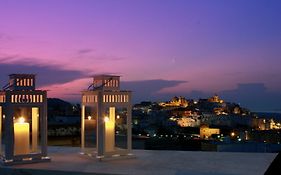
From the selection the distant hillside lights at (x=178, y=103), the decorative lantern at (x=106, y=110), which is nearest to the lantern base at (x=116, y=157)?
the decorative lantern at (x=106, y=110)

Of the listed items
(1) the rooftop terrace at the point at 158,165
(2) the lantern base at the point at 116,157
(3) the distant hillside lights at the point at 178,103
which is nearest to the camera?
(1) the rooftop terrace at the point at 158,165

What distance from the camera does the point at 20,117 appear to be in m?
6.69

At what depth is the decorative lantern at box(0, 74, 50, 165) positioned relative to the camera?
628 centimetres

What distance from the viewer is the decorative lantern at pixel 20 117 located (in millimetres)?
6277

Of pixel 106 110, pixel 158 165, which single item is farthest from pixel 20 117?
pixel 158 165

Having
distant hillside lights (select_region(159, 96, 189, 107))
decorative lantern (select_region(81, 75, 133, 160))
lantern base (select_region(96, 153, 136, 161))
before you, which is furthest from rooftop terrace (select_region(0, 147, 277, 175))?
distant hillside lights (select_region(159, 96, 189, 107))

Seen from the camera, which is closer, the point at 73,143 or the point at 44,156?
the point at 44,156

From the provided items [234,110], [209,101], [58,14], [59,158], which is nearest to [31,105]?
[59,158]

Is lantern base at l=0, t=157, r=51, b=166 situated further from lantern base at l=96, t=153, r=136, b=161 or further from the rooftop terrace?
lantern base at l=96, t=153, r=136, b=161

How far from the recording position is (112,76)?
6980 millimetres

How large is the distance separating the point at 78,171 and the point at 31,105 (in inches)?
60.0

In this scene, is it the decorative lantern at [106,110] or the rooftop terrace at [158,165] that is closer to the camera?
the rooftop terrace at [158,165]

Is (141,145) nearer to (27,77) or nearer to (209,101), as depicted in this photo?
(27,77)

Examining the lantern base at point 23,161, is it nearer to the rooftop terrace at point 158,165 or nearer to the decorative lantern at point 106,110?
the rooftop terrace at point 158,165
